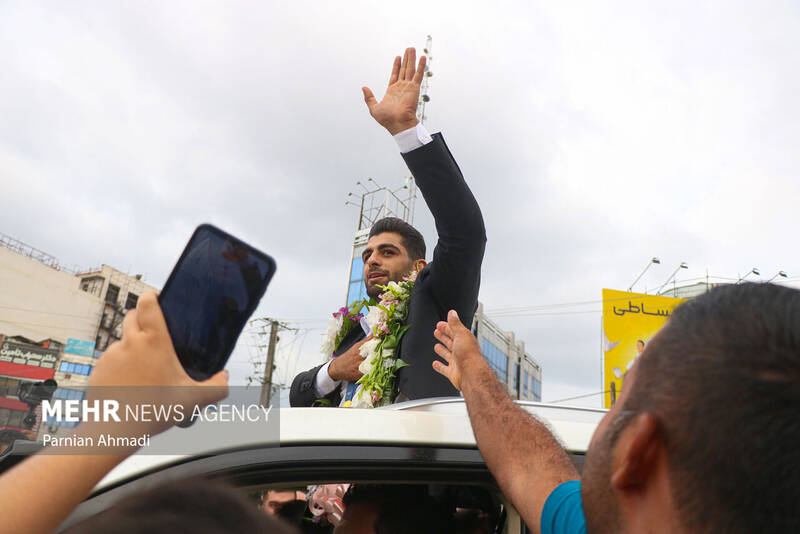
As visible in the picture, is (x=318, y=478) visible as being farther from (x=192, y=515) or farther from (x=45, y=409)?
(x=192, y=515)

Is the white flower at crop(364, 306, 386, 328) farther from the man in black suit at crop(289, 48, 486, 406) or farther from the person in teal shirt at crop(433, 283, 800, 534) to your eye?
the person in teal shirt at crop(433, 283, 800, 534)

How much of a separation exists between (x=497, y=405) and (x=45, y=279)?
4878 centimetres

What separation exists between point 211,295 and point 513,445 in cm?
93

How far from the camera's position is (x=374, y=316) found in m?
2.56

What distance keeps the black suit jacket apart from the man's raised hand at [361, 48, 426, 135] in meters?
0.12

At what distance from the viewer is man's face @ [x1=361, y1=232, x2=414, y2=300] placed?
2.80 m

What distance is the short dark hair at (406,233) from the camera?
2904 mm

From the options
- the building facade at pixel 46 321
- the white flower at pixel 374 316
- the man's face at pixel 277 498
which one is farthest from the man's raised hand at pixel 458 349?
the building facade at pixel 46 321

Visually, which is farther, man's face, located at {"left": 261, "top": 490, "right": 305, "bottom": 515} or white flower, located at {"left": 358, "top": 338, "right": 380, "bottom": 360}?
white flower, located at {"left": 358, "top": 338, "right": 380, "bottom": 360}

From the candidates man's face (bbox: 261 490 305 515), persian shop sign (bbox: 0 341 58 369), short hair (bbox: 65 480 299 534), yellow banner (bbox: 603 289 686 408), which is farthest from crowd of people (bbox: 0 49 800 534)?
persian shop sign (bbox: 0 341 58 369)

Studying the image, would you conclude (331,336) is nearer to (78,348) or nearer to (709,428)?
(709,428)

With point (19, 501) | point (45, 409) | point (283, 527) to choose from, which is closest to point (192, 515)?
point (283, 527)

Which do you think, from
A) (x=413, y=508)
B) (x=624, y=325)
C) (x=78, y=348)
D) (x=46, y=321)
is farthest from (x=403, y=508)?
(x=46, y=321)

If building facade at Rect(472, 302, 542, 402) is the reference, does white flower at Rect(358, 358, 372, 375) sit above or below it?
below
